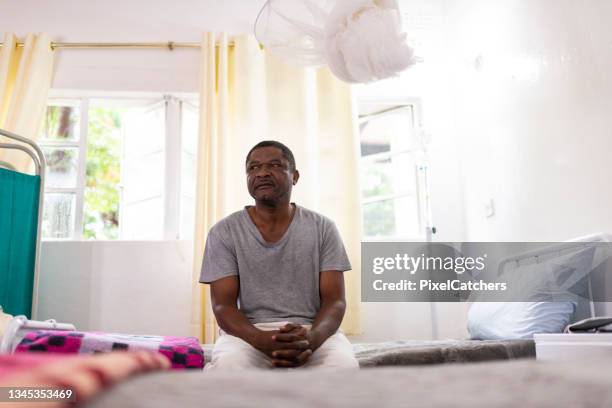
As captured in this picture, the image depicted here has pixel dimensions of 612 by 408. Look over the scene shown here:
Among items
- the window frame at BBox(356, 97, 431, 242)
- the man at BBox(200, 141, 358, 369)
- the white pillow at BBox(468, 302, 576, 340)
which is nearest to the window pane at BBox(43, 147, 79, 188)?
the window frame at BBox(356, 97, 431, 242)

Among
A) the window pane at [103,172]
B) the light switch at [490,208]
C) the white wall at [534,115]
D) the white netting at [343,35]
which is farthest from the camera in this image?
the window pane at [103,172]

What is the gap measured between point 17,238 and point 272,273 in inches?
70.8

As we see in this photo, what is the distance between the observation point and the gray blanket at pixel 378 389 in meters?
0.36

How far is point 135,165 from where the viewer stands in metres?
3.87

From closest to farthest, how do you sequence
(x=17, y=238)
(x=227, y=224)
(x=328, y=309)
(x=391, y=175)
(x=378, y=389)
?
(x=378, y=389) < (x=328, y=309) < (x=227, y=224) < (x=17, y=238) < (x=391, y=175)

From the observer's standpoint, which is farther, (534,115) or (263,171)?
(534,115)

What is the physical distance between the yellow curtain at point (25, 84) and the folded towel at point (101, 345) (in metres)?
2.17

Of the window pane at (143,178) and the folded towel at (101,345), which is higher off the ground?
the window pane at (143,178)

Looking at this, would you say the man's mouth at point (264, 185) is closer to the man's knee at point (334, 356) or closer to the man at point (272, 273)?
the man at point (272, 273)

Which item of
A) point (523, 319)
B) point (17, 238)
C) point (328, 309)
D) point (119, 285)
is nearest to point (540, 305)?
point (523, 319)

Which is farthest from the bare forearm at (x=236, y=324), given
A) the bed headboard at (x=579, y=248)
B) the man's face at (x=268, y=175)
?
the bed headboard at (x=579, y=248)

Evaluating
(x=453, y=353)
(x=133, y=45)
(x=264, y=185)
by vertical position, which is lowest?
(x=453, y=353)

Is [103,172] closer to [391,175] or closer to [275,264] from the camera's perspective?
[391,175]

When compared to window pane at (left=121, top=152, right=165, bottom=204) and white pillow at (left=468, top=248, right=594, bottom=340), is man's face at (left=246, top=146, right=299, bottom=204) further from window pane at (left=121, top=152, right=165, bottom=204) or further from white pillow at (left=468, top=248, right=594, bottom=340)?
window pane at (left=121, top=152, right=165, bottom=204)
